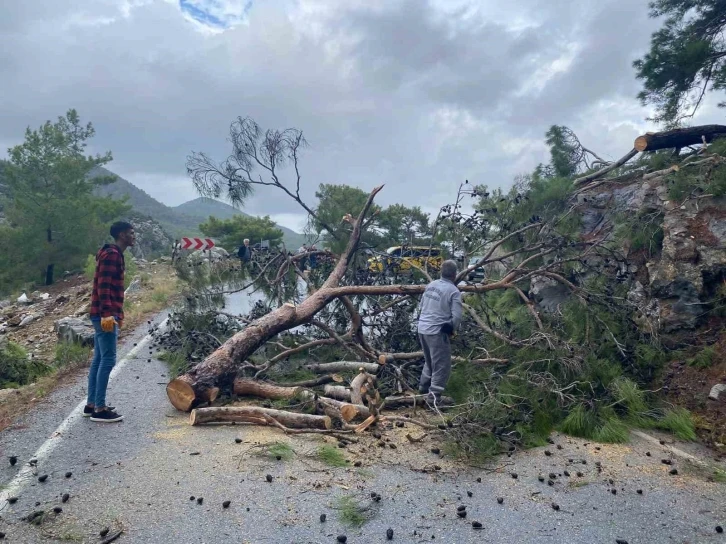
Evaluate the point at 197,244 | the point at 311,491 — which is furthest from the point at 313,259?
the point at 197,244

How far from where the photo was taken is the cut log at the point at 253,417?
17.0ft

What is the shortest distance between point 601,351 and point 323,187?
5.94 m

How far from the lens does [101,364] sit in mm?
5359

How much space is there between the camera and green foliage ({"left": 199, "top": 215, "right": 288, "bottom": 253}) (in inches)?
1122

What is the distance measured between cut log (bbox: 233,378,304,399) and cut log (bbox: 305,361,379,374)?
2.50 feet

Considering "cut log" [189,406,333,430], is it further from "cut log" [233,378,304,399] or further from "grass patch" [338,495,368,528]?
"grass patch" [338,495,368,528]

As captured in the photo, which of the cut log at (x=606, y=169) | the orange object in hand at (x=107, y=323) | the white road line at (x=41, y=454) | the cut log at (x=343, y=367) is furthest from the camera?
the cut log at (x=606, y=169)

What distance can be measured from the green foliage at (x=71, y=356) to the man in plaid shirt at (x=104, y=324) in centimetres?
251

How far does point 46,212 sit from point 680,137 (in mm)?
19169

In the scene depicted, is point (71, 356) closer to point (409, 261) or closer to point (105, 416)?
point (105, 416)

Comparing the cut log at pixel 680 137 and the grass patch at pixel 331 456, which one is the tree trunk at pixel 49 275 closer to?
the grass patch at pixel 331 456

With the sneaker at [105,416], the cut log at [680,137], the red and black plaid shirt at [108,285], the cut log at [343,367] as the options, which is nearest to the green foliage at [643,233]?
the cut log at [680,137]

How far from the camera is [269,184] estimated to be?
8164 millimetres

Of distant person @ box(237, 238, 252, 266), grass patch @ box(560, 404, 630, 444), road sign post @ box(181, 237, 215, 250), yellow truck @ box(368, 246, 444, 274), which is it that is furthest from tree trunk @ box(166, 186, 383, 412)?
road sign post @ box(181, 237, 215, 250)
